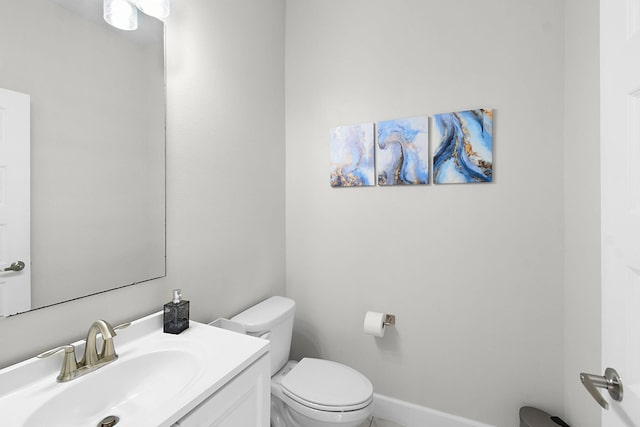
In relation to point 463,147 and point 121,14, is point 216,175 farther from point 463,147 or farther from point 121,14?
point 463,147

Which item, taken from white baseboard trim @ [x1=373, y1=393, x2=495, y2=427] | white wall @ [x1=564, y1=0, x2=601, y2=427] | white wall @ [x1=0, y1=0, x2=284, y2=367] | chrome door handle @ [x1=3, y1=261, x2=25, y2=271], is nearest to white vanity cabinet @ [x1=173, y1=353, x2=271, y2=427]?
white wall @ [x1=0, y1=0, x2=284, y2=367]

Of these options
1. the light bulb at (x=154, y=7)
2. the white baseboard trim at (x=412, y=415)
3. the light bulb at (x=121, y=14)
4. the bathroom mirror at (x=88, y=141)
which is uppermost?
the light bulb at (x=154, y=7)

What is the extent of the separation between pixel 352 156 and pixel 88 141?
1.29 m

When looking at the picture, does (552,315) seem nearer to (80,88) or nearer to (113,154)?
(113,154)

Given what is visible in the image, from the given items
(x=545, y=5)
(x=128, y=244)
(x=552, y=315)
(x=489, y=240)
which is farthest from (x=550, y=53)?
(x=128, y=244)

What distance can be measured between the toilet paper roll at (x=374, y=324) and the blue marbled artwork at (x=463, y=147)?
2.75 ft

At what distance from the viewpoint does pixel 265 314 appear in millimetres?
1589

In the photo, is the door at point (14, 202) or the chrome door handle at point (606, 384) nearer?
the chrome door handle at point (606, 384)

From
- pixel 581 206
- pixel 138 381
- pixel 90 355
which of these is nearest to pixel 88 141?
pixel 90 355

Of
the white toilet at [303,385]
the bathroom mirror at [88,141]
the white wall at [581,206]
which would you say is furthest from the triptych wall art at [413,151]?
the bathroom mirror at [88,141]

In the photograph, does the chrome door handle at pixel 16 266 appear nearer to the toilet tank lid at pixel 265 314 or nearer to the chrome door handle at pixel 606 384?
the toilet tank lid at pixel 265 314

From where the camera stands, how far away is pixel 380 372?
183cm

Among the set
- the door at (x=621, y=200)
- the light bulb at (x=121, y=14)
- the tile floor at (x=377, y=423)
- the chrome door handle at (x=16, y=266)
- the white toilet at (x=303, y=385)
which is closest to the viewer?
the door at (x=621, y=200)

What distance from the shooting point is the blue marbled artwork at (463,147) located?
153 centimetres
